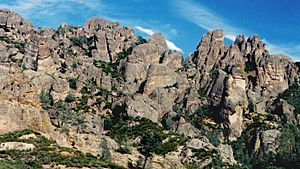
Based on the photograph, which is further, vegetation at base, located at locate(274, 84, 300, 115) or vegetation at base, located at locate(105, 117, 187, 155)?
vegetation at base, located at locate(274, 84, 300, 115)

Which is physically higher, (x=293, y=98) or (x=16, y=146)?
(x=293, y=98)

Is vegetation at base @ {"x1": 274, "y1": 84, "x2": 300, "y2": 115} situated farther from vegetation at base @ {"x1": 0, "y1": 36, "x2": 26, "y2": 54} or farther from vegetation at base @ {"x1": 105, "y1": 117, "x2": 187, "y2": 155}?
vegetation at base @ {"x1": 0, "y1": 36, "x2": 26, "y2": 54}

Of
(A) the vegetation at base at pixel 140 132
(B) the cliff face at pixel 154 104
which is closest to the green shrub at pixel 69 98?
(B) the cliff face at pixel 154 104

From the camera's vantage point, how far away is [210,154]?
12381cm

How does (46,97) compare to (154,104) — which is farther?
(154,104)

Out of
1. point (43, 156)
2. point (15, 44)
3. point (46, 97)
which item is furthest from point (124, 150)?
point (15, 44)

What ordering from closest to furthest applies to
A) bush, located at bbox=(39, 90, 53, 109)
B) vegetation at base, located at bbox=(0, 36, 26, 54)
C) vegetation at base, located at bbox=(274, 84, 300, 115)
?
bush, located at bbox=(39, 90, 53, 109) → vegetation at base, located at bbox=(0, 36, 26, 54) → vegetation at base, located at bbox=(274, 84, 300, 115)

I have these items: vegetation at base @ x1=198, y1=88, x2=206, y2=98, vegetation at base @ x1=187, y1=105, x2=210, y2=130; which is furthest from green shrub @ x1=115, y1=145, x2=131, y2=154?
vegetation at base @ x1=198, y1=88, x2=206, y2=98

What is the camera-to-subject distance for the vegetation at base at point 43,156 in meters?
69.6

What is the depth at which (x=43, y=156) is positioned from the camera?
74.1 meters

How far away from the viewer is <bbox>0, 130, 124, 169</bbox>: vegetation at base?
69.6m

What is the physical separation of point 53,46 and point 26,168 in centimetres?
12584

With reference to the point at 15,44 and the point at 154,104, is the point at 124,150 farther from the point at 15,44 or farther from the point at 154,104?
the point at 15,44

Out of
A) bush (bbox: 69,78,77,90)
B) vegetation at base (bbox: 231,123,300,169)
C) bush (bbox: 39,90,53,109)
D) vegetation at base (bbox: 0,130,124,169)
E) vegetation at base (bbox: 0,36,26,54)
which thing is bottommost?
vegetation at base (bbox: 0,130,124,169)
